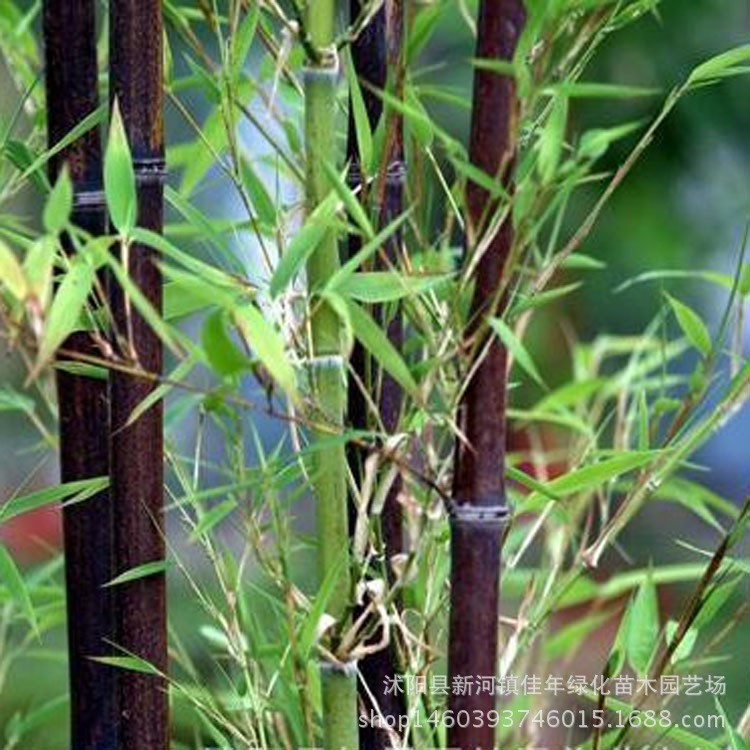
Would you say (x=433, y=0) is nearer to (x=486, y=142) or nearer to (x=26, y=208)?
(x=486, y=142)

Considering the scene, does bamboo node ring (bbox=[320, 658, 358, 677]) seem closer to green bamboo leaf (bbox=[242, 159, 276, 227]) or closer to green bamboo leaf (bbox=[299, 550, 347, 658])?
green bamboo leaf (bbox=[299, 550, 347, 658])

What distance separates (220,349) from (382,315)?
18 cm

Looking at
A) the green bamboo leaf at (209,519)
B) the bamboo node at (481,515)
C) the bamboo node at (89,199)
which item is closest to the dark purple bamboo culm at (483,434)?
the bamboo node at (481,515)

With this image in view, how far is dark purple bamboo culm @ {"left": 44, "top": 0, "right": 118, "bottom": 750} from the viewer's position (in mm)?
738

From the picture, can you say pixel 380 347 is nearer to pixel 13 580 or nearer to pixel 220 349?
pixel 220 349

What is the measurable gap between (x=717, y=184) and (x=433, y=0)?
166 cm

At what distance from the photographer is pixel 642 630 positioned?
752 mm

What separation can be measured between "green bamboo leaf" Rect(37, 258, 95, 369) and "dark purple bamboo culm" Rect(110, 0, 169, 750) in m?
0.11

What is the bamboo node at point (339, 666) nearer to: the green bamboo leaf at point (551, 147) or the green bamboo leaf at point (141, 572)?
the green bamboo leaf at point (141, 572)

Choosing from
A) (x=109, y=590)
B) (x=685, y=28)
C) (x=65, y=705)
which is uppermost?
(x=685, y=28)

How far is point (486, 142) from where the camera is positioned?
59 cm

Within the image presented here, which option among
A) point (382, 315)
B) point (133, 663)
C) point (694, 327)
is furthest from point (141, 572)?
point (694, 327)

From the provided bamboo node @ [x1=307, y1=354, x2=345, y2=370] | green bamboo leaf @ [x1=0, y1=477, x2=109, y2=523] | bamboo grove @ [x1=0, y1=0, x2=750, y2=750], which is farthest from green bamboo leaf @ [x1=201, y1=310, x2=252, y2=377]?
green bamboo leaf @ [x1=0, y1=477, x2=109, y2=523]

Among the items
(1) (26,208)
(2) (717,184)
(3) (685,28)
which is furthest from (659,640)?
(1) (26,208)
